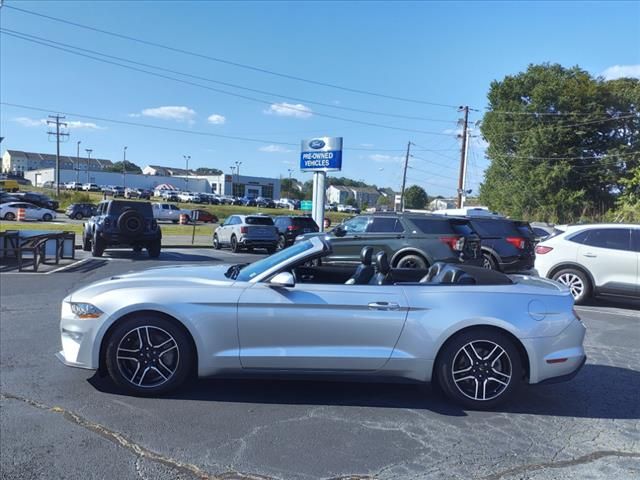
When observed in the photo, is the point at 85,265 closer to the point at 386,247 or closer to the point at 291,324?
the point at 386,247

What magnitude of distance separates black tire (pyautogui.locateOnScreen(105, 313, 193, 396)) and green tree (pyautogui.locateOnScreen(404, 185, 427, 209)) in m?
112

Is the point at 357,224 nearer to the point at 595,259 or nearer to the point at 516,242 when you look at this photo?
the point at 516,242

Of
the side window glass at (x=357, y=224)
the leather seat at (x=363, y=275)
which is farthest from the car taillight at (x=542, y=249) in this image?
the leather seat at (x=363, y=275)

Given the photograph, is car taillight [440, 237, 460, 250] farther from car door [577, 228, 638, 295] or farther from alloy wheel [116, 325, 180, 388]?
alloy wheel [116, 325, 180, 388]

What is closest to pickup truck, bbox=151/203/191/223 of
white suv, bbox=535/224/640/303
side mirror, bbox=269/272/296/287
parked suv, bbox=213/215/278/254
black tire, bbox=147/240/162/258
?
parked suv, bbox=213/215/278/254

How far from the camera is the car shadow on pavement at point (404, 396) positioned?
4.48 metres

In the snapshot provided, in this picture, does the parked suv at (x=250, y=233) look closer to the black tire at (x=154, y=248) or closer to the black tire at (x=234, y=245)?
the black tire at (x=234, y=245)

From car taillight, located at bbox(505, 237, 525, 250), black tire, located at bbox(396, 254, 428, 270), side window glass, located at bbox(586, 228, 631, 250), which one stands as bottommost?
black tire, located at bbox(396, 254, 428, 270)

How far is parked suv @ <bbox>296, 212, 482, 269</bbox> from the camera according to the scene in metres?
11.5

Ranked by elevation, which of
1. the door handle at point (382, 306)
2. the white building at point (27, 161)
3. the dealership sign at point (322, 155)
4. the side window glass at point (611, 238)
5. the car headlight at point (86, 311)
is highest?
the white building at point (27, 161)

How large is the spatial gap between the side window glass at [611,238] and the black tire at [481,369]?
21.8 ft

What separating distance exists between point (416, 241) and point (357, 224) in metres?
1.81

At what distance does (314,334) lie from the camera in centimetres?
429

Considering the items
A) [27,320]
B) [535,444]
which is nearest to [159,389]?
[535,444]
